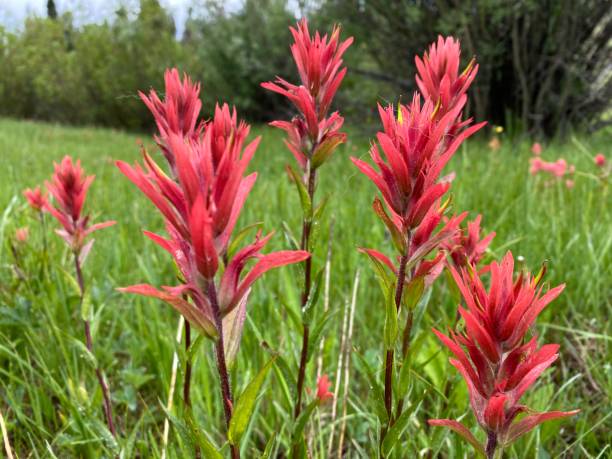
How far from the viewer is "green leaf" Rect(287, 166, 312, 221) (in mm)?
928

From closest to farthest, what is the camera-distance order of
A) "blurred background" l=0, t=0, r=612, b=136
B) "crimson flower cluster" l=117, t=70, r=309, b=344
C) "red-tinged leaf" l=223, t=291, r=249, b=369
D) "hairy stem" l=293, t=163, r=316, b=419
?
"crimson flower cluster" l=117, t=70, r=309, b=344, "red-tinged leaf" l=223, t=291, r=249, b=369, "hairy stem" l=293, t=163, r=316, b=419, "blurred background" l=0, t=0, r=612, b=136

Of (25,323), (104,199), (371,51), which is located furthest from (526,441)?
(371,51)

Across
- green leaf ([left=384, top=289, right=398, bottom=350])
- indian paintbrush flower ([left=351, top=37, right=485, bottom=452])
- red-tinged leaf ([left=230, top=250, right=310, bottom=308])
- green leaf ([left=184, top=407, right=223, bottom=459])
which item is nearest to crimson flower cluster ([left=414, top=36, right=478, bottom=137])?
indian paintbrush flower ([left=351, top=37, right=485, bottom=452])

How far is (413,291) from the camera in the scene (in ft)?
2.72

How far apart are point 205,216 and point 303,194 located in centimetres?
40

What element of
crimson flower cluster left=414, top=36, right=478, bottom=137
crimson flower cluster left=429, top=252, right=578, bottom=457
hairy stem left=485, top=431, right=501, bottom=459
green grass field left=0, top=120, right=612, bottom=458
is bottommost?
green grass field left=0, top=120, right=612, bottom=458

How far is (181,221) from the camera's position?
1.99ft

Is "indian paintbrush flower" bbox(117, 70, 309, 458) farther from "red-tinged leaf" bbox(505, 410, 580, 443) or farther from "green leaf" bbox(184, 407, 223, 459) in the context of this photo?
"red-tinged leaf" bbox(505, 410, 580, 443)

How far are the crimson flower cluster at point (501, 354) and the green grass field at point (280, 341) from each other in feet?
0.72

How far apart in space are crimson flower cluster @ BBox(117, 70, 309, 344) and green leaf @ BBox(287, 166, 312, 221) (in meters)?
0.27

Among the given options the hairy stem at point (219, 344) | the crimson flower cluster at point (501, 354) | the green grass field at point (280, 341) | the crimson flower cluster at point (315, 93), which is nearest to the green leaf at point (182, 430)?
the green grass field at point (280, 341)

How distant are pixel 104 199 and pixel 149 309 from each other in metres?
2.15

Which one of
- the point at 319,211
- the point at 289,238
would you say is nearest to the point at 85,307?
the point at 289,238

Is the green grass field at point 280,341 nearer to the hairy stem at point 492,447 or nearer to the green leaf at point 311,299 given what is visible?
the green leaf at point 311,299
